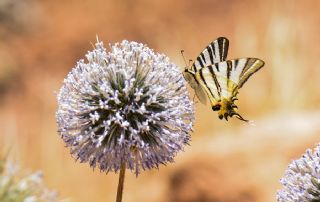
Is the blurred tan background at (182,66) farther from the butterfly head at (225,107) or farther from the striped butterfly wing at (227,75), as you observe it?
the striped butterfly wing at (227,75)

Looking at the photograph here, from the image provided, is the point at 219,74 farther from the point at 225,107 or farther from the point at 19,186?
the point at 19,186

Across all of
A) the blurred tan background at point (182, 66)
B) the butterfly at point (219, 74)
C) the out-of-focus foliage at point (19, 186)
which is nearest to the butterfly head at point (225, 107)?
the butterfly at point (219, 74)

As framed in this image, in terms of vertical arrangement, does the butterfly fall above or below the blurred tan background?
below

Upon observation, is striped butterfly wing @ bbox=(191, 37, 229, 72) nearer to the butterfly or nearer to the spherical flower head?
the butterfly

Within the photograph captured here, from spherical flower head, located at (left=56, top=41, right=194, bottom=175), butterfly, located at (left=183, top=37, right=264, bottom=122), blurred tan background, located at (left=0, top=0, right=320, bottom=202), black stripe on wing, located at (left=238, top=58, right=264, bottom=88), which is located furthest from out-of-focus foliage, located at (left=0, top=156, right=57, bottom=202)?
blurred tan background, located at (left=0, top=0, right=320, bottom=202)

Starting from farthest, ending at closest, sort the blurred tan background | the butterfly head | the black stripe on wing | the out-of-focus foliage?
1. the blurred tan background
2. the butterfly head
3. the black stripe on wing
4. the out-of-focus foliage

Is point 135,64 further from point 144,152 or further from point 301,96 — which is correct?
point 301,96

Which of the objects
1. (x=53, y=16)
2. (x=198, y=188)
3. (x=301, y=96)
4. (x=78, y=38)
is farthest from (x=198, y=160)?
(x=53, y=16)
